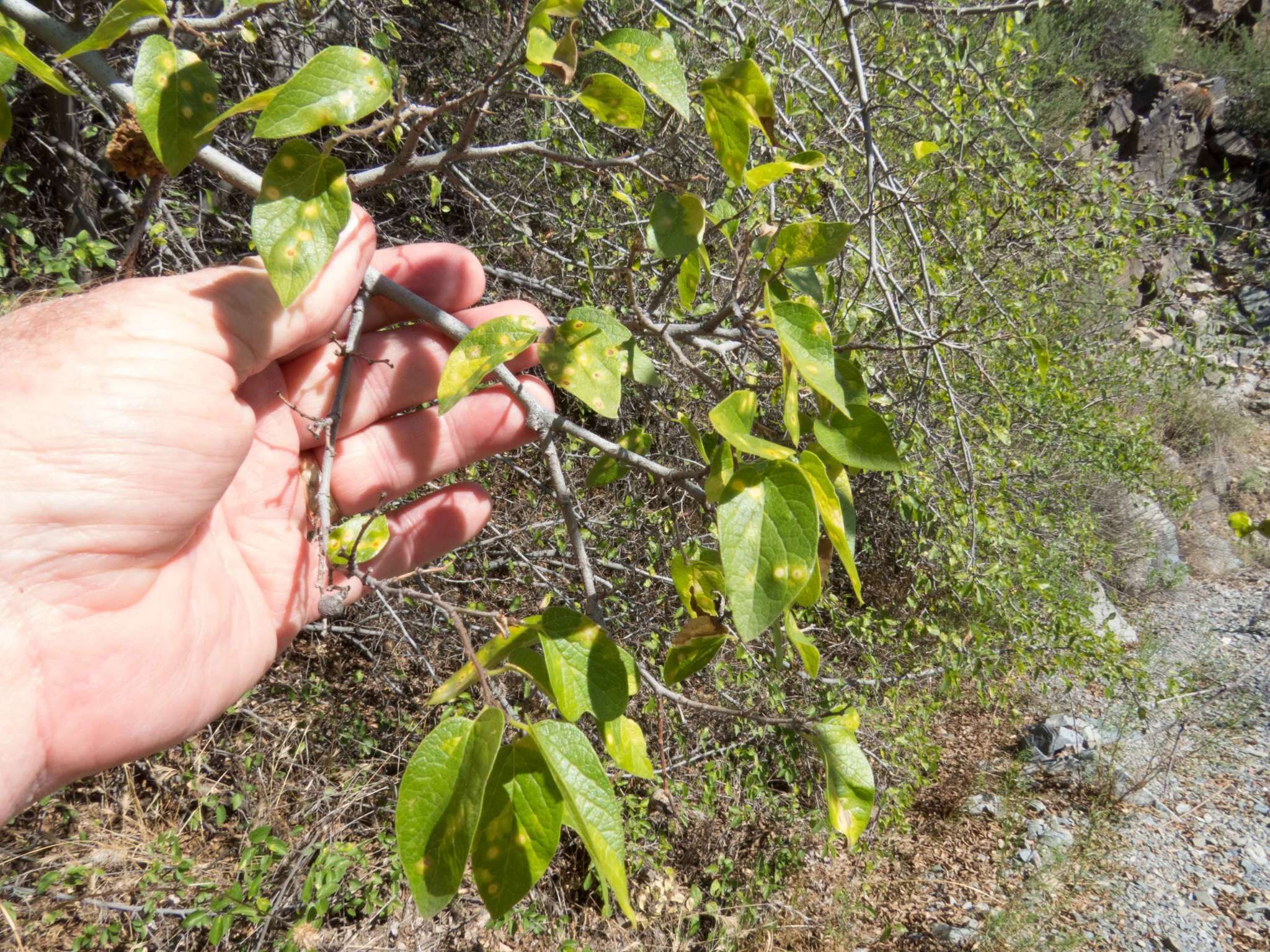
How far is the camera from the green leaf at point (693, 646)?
92cm

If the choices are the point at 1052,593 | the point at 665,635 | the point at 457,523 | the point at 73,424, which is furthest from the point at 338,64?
the point at 1052,593

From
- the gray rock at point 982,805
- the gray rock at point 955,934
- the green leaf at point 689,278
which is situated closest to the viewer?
the green leaf at point 689,278

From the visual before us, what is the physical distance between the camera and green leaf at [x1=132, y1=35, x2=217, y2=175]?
2.45 feet

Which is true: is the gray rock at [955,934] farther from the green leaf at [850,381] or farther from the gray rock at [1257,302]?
the gray rock at [1257,302]

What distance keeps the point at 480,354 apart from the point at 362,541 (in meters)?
0.39

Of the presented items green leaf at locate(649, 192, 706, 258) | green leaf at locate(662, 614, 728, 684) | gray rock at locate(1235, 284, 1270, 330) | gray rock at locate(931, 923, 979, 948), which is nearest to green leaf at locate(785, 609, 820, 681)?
green leaf at locate(662, 614, 728, 684)

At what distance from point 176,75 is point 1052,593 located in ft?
11.4

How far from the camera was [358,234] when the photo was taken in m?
1.06

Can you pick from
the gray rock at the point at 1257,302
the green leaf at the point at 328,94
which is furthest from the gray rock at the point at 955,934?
the gray rock at the point at 1257,302

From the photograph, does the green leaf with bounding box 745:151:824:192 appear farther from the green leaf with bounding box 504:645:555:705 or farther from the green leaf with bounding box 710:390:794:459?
the green leaf with bounding box 504:645:555:705

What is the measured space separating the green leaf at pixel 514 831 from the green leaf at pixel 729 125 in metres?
0.76

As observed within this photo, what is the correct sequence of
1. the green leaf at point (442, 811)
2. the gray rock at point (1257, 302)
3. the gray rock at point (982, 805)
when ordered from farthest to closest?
the gray rock at point (1257, 302)
the gray rock at point (982, 805)
the green leaf at point (442, 811)

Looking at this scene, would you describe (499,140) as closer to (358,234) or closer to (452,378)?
(358,234)

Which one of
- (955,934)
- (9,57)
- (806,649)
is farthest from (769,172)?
(955,934)
